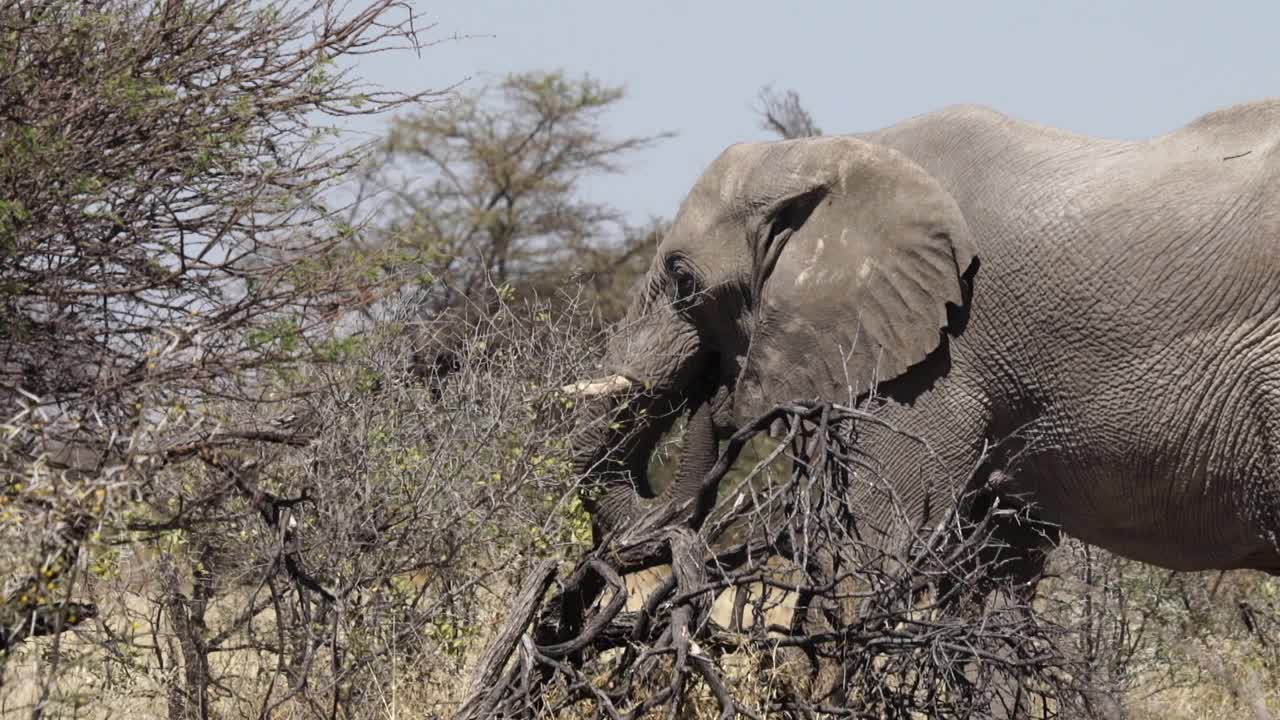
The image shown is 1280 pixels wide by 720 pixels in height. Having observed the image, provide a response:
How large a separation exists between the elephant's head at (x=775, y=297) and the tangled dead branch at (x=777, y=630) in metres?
1.36

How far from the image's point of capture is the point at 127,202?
5.85 meters

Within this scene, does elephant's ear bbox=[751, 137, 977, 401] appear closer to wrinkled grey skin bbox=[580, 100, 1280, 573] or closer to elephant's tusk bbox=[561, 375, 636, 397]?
wrinkled grey skin bbox=[580, 100, 1280, 573]

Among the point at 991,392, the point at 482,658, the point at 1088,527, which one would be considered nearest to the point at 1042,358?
the point at 991,392

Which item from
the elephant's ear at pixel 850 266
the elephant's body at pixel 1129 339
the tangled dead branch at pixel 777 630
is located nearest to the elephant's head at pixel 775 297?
the elephant's ear at pixel 850 266

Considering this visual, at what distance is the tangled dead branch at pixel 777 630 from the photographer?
15.6 ft

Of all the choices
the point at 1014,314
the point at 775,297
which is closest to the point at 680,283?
the point at 775,297

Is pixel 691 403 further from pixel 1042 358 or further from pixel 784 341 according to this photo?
pixel 1042 358

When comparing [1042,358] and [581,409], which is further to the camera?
[581,409]

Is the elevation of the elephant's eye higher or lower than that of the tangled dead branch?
higher

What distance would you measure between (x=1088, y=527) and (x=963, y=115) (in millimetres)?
1514

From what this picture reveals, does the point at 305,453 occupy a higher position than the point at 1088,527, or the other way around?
the point at 305,453

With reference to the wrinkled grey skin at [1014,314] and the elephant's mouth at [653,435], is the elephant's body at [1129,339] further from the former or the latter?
the elephant's mouth at [653,435]

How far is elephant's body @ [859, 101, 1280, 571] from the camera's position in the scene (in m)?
5.64

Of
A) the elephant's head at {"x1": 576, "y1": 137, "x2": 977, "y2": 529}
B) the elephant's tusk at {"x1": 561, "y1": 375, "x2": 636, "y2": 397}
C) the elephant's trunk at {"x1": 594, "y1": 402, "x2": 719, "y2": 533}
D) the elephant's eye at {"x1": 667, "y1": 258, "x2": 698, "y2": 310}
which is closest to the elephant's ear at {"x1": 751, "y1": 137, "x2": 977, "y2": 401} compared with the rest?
the elephant's head at {"x1": 576, "y1": 137, "x2": 977, "y2": 529}
